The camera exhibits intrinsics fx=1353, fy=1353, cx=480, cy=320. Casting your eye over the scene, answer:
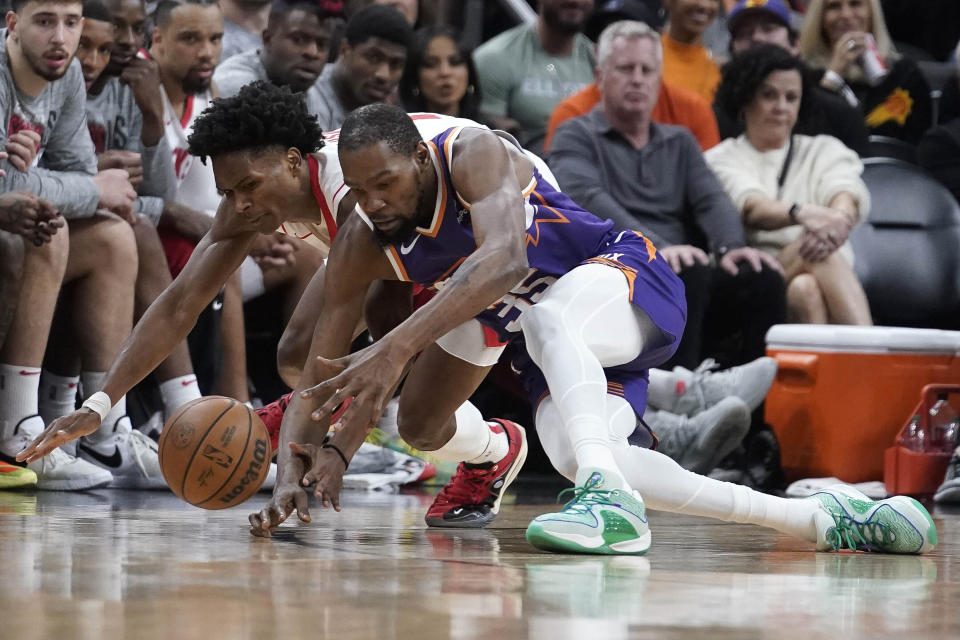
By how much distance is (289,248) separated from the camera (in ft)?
18.1

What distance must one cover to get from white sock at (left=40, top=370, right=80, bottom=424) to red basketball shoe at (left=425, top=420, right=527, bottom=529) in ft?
6.00

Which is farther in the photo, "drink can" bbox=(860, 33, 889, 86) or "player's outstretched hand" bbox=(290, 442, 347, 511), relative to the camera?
"drink can" bbox=(860, 33, 889, 86)

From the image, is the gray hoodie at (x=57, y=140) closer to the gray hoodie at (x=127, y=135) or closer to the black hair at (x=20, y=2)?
the black hair at (x=20, y=2)

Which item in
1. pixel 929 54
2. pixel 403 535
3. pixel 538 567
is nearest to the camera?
pixel 538 567

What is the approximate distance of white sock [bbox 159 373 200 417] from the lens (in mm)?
5109

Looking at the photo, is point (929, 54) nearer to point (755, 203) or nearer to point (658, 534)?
point (755, 203)

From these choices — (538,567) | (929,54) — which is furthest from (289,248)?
(929,54)

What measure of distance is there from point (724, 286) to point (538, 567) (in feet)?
11.4

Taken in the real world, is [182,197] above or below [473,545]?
above

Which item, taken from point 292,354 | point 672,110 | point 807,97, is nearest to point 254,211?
point 292,354

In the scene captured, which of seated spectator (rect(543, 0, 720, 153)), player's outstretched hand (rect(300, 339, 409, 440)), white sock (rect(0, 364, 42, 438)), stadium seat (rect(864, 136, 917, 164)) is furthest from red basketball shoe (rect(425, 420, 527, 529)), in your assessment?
stadium seat (rect(864, 136, 917, 164))

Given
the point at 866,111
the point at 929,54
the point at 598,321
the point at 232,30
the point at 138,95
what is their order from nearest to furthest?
the point at 598,321, the point at 138,95, the point at 232,30, the point at 866,111, the point at 929,54

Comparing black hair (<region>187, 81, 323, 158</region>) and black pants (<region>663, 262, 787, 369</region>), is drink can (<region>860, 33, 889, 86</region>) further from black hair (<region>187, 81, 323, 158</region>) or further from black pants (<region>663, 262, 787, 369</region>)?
black hair (<region>187, 81, 323, 158</region>)

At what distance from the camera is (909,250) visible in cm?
662
